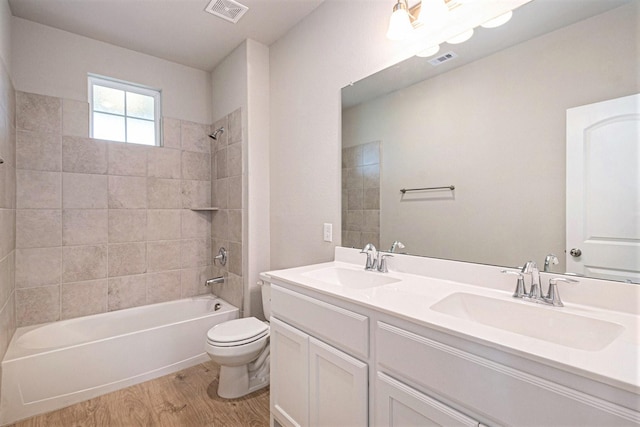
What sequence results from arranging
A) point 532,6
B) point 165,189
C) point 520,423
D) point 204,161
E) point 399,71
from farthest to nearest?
point 204,161 < point 165,189 < point 399,71 < point 532,6 < point 520,423

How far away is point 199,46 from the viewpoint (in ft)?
8.39

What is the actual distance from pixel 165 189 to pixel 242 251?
1003mm

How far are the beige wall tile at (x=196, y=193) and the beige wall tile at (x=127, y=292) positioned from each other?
0.78m

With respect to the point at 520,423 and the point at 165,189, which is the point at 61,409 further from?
the point at 520,423

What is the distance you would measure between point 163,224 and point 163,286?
0.58 m

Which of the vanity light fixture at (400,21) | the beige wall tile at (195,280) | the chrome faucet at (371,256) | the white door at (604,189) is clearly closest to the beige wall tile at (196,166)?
the beige wall tile at (195,280)

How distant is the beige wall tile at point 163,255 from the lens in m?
2.74

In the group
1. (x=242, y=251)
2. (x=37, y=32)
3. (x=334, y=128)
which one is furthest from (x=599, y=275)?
(x=37, y=32)

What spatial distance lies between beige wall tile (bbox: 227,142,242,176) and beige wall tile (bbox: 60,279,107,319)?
1.40 metres

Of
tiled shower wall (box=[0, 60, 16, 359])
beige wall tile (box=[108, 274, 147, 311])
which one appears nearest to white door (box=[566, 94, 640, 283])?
tiled shower wall (box=[0, 60, 16, 359])

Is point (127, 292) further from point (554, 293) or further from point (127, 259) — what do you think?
point (554, 293)

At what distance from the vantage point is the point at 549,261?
3.52ft

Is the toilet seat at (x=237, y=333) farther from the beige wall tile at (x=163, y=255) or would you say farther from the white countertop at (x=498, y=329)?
the beige wall tile at (x=163, y=255)

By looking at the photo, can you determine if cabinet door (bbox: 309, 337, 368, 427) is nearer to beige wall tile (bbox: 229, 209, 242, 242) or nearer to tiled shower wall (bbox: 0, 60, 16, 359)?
beige wall tile (bbox: 229, 209, 242, 242)
